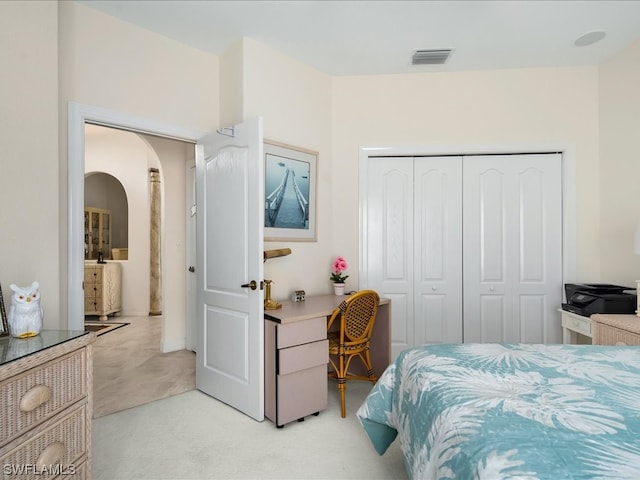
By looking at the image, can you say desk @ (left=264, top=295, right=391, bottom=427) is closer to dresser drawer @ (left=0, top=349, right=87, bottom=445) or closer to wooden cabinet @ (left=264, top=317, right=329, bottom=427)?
wooden cabinet @ (left=264, top=317, right=329, bottom=427)

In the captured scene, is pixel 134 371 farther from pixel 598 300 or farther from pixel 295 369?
pixel 598 300

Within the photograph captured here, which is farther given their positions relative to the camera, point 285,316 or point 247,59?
point 247,59

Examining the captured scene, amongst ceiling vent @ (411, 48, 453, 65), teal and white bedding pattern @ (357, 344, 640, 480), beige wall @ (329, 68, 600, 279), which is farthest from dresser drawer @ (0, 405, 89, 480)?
ceiling vent @ (411, 48, 453, 65)

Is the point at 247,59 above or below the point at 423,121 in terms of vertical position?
above

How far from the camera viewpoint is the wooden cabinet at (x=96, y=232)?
6.52 m

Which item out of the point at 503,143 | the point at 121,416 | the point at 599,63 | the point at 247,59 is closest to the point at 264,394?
the point at 121,416

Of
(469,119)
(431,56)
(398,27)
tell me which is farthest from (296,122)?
(469,119)

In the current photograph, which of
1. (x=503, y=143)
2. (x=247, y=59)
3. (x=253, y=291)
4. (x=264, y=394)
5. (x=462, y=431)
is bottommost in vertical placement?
(x=264, y=394)

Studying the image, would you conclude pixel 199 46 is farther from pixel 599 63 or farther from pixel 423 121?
pixel 599 63

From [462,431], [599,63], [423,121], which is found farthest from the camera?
[423,121]

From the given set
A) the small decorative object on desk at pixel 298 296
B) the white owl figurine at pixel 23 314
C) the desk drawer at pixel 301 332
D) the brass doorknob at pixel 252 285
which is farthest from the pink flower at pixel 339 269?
the white owl figurine at pixel 23 314

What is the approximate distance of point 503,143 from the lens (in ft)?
11.4

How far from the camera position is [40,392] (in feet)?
4.42

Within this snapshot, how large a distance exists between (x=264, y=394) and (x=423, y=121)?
2814 mm
